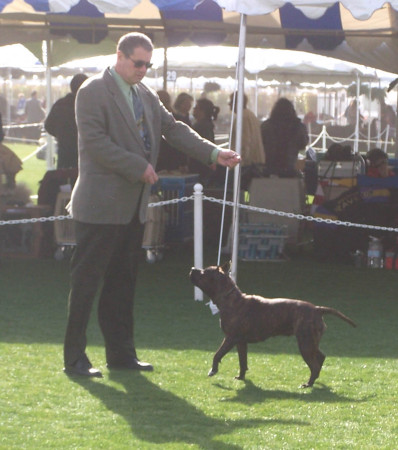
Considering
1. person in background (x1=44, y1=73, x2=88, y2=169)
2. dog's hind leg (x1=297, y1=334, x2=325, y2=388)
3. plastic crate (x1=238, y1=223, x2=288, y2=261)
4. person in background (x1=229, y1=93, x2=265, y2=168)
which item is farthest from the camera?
person in background (x1=229, y1=93, x2=265, y2=168)

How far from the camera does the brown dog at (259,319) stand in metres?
5.59

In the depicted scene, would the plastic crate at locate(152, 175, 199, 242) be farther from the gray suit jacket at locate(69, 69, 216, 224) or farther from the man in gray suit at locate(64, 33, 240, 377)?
the gray suit jacket at locate(69, 69, 216, 224)

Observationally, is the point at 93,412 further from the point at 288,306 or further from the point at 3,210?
the point at 3,210

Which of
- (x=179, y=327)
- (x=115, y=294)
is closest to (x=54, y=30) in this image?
(x=179, y=327)

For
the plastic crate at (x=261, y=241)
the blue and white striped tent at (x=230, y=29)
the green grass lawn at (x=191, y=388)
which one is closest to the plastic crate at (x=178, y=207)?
the plastic crate at (x=261, y=241)

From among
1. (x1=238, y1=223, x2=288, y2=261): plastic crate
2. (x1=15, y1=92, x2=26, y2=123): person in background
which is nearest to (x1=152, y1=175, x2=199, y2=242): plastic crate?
(x1=238, y1=223, x2=288, y2=261): plastic crate

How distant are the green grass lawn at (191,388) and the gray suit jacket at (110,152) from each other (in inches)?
37.8

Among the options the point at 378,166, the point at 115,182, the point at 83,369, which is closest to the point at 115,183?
the point at 115,182

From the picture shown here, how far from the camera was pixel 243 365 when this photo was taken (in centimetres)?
580

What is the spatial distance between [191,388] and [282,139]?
771 cm

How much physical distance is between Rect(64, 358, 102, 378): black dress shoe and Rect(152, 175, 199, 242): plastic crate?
15.8ft

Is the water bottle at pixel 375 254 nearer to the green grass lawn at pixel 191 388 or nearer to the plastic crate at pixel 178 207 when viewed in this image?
the green grass lawn at pixel 191 388

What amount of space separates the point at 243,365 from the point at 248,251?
202 inches

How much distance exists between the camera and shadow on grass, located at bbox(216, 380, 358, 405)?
17.6 ft
